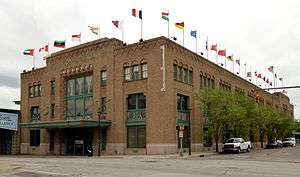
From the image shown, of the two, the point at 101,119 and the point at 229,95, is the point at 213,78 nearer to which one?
the point at 229,95

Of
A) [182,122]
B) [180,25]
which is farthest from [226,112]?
[180,25]

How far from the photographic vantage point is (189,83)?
5650cm

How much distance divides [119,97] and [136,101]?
2621mm

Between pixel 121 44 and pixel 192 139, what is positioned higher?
pixel 121 44

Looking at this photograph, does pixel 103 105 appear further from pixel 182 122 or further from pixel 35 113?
pixel 35 113

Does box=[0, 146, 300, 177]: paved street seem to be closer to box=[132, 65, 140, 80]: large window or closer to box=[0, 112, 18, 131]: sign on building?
box=[132, 65, 140, 80]: large window

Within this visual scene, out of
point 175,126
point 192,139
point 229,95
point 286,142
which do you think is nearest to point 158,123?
point 175,126

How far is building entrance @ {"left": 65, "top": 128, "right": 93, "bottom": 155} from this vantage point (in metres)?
58.1

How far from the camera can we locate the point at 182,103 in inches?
2157

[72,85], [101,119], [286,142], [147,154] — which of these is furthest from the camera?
[286,142]

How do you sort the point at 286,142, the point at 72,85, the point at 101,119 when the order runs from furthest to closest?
the point at 286,142, the point at 72,85, the point at 101,119

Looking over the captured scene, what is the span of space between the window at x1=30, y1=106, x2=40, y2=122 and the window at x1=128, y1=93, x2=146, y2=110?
21.1 m

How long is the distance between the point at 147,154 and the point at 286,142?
171 ft

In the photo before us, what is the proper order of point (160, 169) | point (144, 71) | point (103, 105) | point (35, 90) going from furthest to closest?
point (35, 90), point (103, 105), point (144, 71), point (160, 169)
